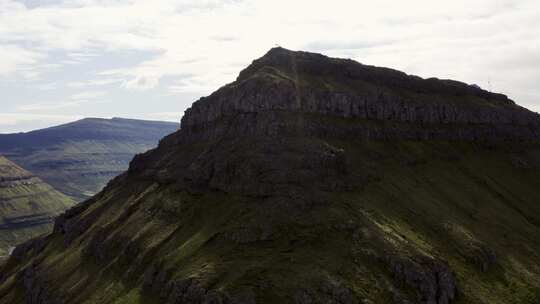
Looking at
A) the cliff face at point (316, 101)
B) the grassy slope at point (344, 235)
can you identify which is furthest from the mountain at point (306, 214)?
the cliff face at point (316, 101)

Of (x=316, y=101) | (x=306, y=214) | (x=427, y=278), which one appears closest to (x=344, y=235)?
(x=306, y=214)

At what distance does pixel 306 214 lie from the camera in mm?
121438

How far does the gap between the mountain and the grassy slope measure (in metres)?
0.45

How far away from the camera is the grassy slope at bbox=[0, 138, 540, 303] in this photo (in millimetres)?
107188

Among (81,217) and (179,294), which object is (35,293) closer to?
(81,217)

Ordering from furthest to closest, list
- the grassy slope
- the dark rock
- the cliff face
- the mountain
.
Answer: the cliff face
the dark rock
the mountain
the grassy slope

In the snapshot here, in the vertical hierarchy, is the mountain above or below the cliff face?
below

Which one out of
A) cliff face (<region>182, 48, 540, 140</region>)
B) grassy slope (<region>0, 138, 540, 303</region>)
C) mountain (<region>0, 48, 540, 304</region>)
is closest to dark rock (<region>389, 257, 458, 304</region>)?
mountain (<region>0, 48, 540, 304</region>)

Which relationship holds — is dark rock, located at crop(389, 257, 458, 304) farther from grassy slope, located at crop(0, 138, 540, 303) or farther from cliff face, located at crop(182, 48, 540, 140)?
cliff face, located at crop(182, 48, 540, 140)

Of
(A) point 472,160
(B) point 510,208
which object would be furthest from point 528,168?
(B) point 510,208

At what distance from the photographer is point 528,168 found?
19825 centimetres

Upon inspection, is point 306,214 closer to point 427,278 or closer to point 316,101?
point 427,278

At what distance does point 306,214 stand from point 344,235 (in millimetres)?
10380

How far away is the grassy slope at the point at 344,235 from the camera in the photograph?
352 feet
